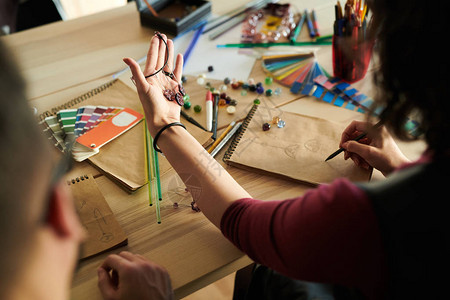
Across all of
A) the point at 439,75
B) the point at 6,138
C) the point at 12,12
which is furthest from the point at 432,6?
the point at 12,12

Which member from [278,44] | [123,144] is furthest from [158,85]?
[278,44]

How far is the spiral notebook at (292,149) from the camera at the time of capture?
0.91m

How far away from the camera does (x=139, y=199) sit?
0.89 metres

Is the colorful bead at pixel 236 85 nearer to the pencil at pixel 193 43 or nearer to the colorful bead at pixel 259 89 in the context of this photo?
the colorful bead at pixel 259 89

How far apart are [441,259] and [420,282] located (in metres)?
0.04

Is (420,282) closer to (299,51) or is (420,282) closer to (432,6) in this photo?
(432,6)

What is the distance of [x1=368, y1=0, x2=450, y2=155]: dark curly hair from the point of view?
1.83 ft

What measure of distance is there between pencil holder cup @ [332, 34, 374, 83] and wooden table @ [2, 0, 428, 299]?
0.32 m

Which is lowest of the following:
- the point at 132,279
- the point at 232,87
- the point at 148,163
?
the point at 132,279

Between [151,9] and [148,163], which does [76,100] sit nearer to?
[148,163]

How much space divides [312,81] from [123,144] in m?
0.60

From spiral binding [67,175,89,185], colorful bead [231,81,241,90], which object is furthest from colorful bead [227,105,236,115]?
spiral binding [67,175,89,185]

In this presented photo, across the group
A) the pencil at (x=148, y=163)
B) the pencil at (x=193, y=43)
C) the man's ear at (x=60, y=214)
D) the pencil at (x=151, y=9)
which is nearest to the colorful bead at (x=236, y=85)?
the pencil at (x=193, y=43)

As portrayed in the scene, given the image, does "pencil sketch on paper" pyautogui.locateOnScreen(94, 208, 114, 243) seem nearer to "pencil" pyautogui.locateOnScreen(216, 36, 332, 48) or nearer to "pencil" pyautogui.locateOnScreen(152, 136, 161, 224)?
"pencil" pyautogui.locateOnScreen(152, 136, 161, 224)
